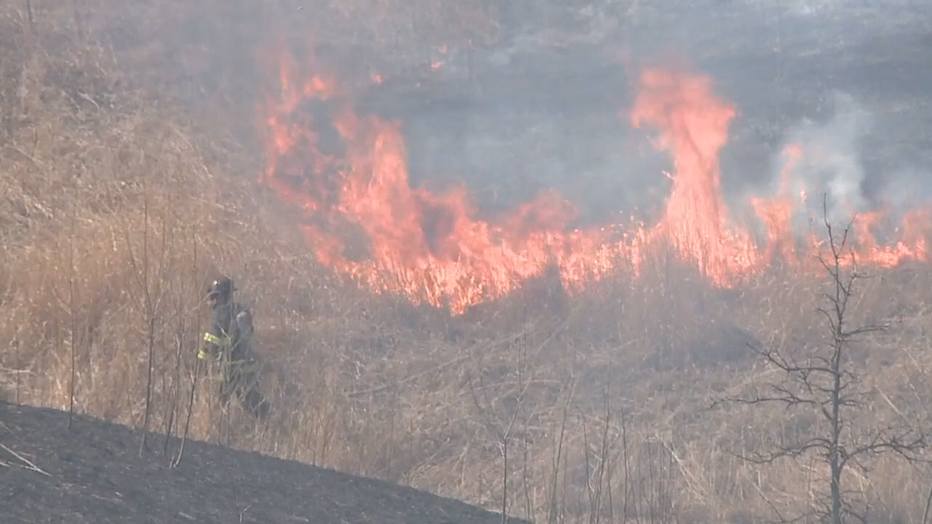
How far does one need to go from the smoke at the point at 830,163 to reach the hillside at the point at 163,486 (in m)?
10.8

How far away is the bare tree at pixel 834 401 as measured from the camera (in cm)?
428

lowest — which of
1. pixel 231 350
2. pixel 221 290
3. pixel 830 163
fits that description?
pixel 231 350

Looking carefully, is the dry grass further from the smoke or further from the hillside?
the smoke

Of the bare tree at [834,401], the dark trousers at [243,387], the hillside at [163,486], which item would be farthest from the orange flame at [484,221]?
the hillside at [163,486]

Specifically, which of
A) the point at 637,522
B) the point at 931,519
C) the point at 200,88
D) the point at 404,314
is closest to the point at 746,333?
the point at 404,314

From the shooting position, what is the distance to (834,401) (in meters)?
4.25

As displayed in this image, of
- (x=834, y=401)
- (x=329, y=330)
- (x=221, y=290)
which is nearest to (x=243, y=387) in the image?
(x=221, y=290)

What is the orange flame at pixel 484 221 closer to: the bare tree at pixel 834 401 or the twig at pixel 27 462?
the bare tree at pixel 834 401

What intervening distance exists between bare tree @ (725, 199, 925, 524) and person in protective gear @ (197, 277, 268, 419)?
313cm

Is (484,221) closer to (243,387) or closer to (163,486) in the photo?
(243,387)

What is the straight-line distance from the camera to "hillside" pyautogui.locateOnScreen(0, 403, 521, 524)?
379 cm

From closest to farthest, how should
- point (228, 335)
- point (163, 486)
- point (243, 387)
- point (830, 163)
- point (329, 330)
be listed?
point (163, 486) → point (228, 335) → point (243, 387) → point (329, 330) → point (830, 163)

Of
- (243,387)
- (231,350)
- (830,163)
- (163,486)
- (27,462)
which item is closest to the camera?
(27,462)

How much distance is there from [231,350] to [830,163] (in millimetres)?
11041
